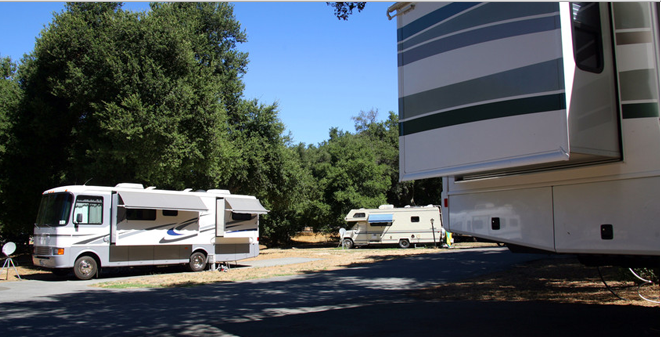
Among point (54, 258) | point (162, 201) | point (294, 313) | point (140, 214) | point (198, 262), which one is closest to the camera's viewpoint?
point (294, 313)

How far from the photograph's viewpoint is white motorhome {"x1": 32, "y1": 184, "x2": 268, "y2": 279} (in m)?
14.2

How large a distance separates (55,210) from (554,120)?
14.6m

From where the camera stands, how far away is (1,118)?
1941 centimetres

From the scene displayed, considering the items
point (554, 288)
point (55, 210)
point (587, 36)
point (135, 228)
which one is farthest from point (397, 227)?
point (587, 36)

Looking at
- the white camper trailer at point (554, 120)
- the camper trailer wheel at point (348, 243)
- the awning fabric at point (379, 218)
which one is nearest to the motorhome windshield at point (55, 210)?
the white camper trailer at point (554, 120)

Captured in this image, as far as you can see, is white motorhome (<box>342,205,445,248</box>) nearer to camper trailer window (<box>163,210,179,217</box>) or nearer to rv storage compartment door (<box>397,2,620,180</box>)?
camper trailer window (<box>163,210,179,217</box>)

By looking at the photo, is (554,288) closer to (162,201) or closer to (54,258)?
(162,201)

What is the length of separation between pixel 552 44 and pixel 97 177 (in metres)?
18.1

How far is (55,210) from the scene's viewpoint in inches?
564

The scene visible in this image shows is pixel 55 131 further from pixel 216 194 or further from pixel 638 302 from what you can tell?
pixel 638 302

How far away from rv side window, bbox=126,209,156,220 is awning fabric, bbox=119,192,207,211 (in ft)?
1.45

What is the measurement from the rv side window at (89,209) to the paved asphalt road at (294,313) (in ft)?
8.39

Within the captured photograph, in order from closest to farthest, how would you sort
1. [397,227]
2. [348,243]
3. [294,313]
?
[294,313] → [397,227] → [348,243]

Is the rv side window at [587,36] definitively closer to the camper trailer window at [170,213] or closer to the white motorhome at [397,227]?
the camper trailer window at [170,213]
